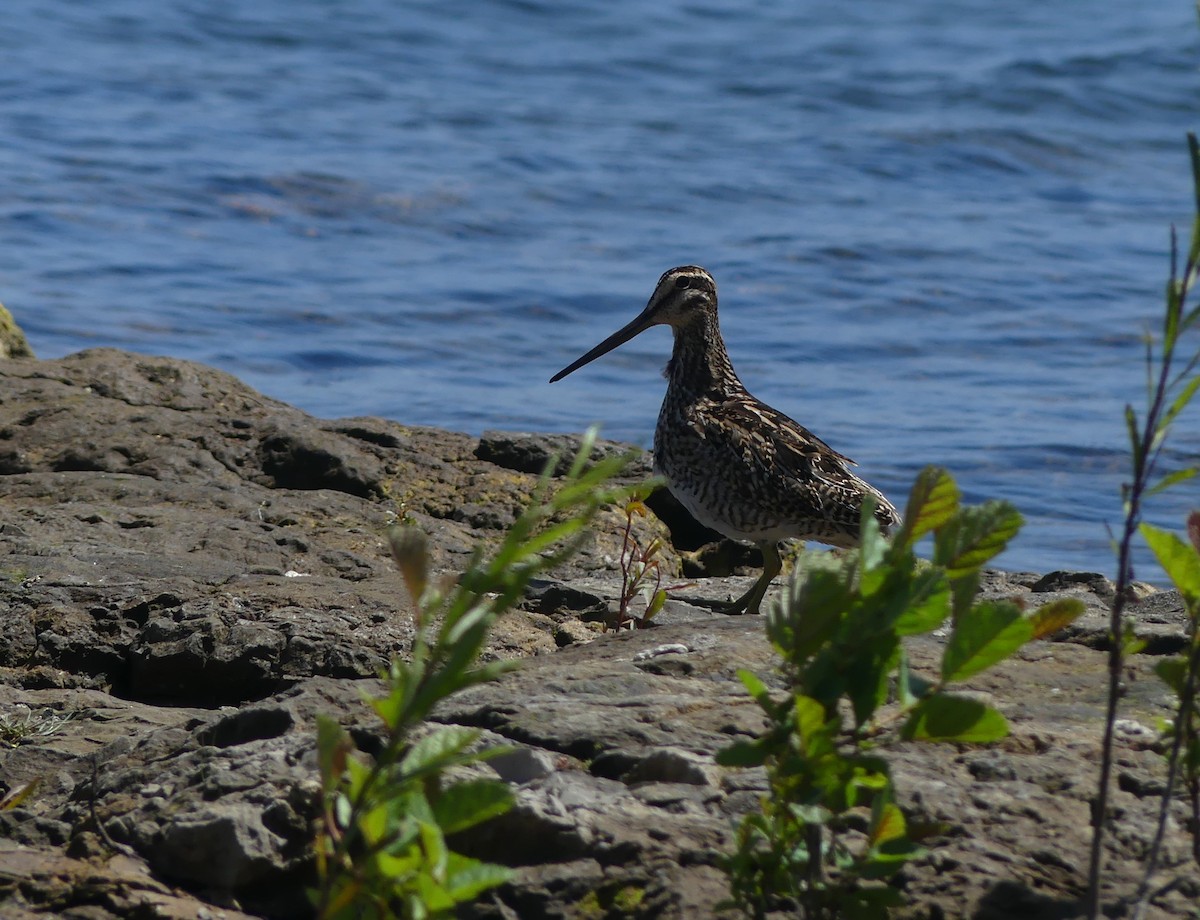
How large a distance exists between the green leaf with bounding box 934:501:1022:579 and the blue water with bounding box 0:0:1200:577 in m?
5.89

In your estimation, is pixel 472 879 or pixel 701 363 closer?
pixel 472 879

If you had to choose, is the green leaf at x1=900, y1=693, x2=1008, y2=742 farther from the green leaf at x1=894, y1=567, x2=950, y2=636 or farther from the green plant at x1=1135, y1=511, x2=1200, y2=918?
the green plant at x1=1135, y1=511, x2=1200, y2=918

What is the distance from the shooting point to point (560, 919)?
284cm

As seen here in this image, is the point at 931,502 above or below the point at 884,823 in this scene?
above

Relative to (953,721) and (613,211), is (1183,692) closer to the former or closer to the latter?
(953,721)

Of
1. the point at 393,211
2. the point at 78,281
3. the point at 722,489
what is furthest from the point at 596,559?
the point at 393,211

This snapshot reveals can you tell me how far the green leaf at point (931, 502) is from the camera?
8.93ft

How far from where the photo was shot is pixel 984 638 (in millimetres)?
2627

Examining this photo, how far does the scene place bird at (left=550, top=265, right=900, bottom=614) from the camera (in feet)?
20.2

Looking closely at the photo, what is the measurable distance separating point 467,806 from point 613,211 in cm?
1331

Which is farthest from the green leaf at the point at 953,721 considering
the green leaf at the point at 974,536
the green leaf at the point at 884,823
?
the green leaf at the point at 974,536

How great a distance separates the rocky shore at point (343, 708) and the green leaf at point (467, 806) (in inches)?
18.6

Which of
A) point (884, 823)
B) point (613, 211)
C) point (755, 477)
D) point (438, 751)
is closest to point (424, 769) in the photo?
point (438, 751)

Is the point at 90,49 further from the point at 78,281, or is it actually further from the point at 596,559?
the point at 596,559
